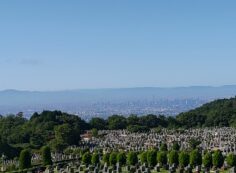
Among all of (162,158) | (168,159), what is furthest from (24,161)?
(168,159)

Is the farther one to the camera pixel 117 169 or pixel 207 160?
pixel 117 169

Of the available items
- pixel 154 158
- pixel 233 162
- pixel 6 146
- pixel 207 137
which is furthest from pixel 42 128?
pixel 233 162

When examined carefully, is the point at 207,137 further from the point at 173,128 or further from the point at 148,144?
the point at 173,128

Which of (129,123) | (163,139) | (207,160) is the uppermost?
(129,123)

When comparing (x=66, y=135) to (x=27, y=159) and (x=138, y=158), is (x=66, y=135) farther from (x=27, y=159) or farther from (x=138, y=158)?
(x=138, y=158)

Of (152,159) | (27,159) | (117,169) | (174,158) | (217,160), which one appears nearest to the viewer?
(217,160)

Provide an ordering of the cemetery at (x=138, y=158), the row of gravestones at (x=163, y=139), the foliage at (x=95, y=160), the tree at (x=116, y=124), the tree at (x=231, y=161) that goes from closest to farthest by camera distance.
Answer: the tree at (x=231, y=161)
the cemetery at (x=138, y=158)
the foliage at (x=95, y=160)
the row of gravestones at (x=163, y=139)
the tree at (x=116, y=124)

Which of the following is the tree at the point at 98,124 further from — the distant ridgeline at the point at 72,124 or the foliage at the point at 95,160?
the foliage at the point at 95,160

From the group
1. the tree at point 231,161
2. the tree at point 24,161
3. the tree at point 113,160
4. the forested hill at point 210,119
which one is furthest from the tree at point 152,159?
the forested hill at point 210,119

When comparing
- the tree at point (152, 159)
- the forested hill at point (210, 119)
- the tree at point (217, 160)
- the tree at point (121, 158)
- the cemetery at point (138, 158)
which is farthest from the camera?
the forested hill at point (210, 119)

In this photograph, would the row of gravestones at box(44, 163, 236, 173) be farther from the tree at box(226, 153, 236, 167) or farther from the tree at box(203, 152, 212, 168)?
the tree at box(226, 153, 236, 167)

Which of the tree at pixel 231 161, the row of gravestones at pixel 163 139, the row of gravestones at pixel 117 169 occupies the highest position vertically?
the tree at pixel 231 161
